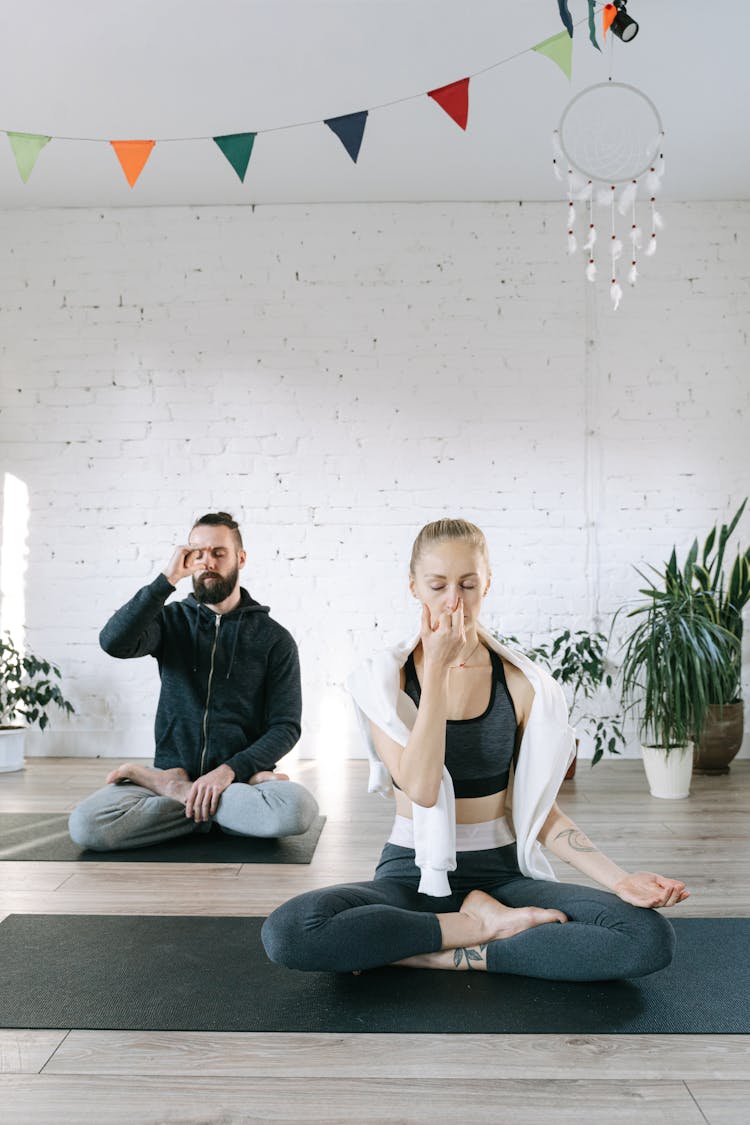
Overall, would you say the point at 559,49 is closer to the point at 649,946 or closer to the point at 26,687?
the point at 649,946

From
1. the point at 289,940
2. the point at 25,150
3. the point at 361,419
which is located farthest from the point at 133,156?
the point at 289,940

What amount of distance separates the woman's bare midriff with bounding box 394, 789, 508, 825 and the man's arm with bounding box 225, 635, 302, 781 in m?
1.12

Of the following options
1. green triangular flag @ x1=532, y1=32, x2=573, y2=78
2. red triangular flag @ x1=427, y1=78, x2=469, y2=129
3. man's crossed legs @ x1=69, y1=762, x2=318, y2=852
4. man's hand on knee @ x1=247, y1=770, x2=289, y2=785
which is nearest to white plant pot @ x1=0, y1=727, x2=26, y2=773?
man's crossed legs @ x1=69, y1=762, x2=318, y2=852

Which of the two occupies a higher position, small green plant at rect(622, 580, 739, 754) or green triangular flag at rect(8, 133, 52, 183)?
green triangular flag at rect(8, 133, 52, 183)

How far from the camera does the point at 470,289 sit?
15.6ft

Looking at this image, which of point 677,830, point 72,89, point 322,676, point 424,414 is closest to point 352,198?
point 424,414

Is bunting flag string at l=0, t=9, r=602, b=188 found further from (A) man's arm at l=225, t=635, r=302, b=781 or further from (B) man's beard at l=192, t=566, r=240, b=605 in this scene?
(A) man's arm at l=225, t=635, r=302, b=781

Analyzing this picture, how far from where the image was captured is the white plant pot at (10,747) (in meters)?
4.26

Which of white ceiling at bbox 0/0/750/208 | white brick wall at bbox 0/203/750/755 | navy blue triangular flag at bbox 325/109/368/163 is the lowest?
white brick wall at bbox 0/203/750/755

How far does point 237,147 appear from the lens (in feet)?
11.7

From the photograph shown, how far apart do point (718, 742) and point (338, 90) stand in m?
3.03

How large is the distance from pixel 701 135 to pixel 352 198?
Result: 5.22 feet

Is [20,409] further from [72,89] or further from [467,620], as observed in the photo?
[467,620]

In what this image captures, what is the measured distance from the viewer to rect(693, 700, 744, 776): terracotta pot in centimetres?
423
